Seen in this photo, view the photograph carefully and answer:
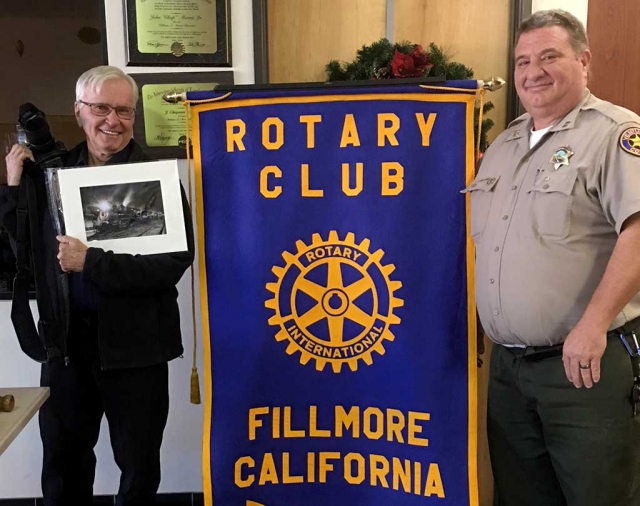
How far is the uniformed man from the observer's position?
1.18 m

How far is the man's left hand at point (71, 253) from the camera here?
1363mm

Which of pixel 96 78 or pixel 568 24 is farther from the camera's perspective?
pixel 96 78

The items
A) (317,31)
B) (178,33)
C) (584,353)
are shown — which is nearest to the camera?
(584,353)

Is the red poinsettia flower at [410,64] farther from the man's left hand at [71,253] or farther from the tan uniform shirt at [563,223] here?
the man's left hand at [71,253]

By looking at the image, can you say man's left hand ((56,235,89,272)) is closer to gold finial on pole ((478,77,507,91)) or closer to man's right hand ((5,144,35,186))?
man's right hand ((5,144,35,186))

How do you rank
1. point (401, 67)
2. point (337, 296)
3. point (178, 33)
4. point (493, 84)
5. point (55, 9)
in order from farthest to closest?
point (55, 9), point (178, 33), point (401, 67), point (337, 296), point (493, 84)

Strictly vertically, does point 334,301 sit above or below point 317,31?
below

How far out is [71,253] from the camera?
1363 mm

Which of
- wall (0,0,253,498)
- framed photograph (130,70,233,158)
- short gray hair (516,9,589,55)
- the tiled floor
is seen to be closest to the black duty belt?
short gray hair (516,9,589,55)

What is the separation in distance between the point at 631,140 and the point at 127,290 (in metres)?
1.24

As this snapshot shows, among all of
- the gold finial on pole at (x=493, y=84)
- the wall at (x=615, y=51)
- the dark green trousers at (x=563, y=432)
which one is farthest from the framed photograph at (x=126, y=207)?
the wall at (x=615, y=51)

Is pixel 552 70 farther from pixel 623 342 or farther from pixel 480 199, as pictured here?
pixel 623 342

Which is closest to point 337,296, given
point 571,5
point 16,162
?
point 16,162

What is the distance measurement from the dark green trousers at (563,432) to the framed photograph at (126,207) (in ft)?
3.03
